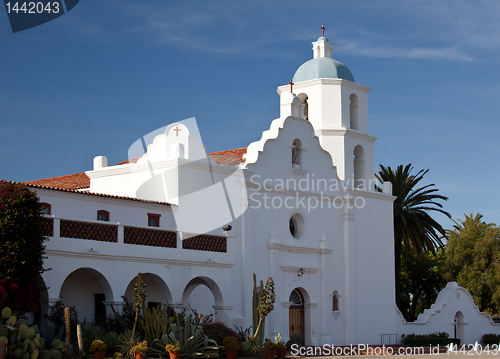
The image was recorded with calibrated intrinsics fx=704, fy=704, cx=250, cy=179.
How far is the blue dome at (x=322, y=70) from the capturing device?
36.2 meters

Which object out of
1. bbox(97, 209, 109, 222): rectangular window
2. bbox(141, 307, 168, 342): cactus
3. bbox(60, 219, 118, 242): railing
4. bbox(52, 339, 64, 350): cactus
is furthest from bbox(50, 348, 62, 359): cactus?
bbox(97, 209, 109, 222): rectangular window

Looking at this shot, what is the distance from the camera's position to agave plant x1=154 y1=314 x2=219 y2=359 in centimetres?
2239

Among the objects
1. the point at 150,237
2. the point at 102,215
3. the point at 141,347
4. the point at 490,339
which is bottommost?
the point at 490,339

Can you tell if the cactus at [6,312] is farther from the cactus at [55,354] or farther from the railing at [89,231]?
the railing at [89,231]

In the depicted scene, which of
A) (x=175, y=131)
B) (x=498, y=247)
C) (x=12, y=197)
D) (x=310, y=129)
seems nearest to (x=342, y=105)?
(x=310, y=129)

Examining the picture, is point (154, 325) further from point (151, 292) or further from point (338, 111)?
point (338, 111)

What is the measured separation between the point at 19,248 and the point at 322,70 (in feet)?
68.5

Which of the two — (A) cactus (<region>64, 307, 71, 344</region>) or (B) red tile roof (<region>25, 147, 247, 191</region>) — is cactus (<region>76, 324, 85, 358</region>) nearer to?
(A) cactus (<region>64, 307, 71, 344</region>)

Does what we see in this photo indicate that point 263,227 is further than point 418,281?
No

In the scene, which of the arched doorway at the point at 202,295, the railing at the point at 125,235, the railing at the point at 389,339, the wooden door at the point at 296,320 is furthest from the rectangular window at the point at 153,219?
the railing at the point at 389,339

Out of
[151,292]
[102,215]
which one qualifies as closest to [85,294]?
[151,292]

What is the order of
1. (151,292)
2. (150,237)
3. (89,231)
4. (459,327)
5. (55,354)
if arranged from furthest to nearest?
(459,327) < (151,292) < (150,237) < (89,231) < (55,354)

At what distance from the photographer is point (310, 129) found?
3341cm

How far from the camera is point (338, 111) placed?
35844 millimetres
